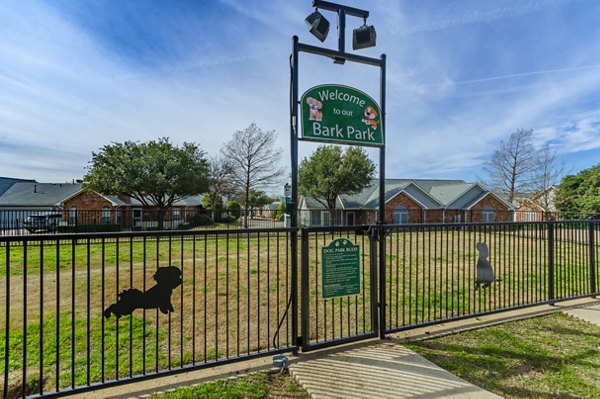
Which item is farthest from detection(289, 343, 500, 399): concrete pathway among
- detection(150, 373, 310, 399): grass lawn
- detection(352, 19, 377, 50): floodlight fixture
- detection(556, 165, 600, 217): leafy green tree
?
detection(556, 165, 600, 217): leafy green tree

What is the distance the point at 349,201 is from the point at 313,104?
26914 millimetres

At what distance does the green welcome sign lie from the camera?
3.23m

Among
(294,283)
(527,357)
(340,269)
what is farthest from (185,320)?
(527,357)

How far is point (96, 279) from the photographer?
20.0 feet

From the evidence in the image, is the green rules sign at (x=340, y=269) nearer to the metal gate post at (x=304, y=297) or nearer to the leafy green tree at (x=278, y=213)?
the metal gate post at (x=304, y=297)

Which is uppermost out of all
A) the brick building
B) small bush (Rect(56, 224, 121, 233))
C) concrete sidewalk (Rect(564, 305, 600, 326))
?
the brick building

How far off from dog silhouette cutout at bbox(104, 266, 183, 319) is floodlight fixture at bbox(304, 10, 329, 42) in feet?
9.70

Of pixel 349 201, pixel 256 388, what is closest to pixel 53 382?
pixel 256 388

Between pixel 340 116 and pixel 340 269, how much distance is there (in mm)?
1732

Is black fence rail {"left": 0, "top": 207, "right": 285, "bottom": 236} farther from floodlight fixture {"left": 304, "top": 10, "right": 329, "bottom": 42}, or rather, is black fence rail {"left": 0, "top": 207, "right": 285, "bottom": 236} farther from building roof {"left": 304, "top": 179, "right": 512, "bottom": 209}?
building roof {"left": 304, "top": 179, "right": 512, "bottom": 209}

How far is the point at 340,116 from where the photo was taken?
3.38 metres

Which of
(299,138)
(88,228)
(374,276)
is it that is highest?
(299,138)

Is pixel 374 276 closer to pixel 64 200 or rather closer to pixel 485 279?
pixel 485 279

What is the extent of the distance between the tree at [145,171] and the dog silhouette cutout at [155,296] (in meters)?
19.7
